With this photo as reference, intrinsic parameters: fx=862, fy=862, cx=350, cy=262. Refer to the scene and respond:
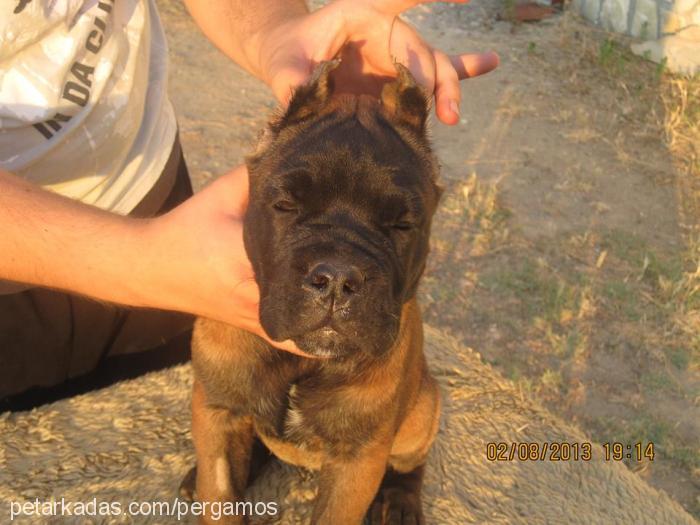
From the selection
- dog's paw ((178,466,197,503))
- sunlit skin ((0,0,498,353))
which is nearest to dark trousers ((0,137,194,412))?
sunlit skin ((0,0,498,353))

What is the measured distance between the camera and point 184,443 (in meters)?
3.32

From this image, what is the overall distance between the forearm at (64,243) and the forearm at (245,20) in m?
0.98

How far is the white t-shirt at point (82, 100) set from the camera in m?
2.92

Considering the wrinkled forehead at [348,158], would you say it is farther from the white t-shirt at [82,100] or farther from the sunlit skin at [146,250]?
the white t-shirt at [82,100]

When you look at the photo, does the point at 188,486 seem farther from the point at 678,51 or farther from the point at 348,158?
the point at 678,51

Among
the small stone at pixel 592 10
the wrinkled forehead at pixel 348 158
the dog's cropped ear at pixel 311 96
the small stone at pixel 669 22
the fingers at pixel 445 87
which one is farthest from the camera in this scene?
the small stone at pixel 592 10

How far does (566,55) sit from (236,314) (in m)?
7.63

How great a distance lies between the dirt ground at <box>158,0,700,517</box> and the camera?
5555 mm

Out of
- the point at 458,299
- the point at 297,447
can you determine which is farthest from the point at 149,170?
the point at 458,299

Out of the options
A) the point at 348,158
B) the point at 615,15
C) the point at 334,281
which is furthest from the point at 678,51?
the point at 334,281

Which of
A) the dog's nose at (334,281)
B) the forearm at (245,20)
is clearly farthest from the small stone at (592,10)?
the dog's nose at (334,281)

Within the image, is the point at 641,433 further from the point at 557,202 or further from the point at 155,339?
the point at 155,339

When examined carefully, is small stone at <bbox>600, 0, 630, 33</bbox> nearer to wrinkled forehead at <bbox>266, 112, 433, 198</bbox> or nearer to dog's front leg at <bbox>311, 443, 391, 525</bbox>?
wrinkled forehead at <bbox>266, 112, 433, 198</bbox>
